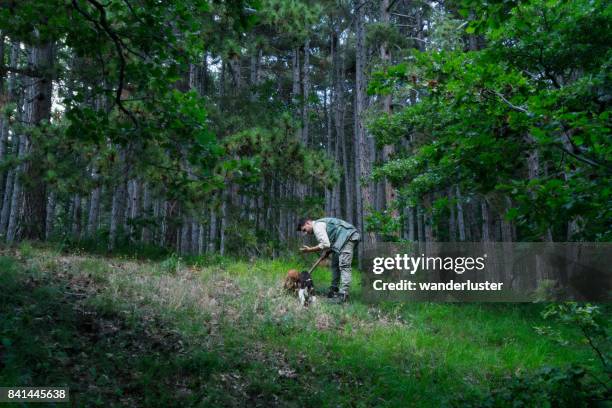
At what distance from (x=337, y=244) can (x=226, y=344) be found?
389 centimetres

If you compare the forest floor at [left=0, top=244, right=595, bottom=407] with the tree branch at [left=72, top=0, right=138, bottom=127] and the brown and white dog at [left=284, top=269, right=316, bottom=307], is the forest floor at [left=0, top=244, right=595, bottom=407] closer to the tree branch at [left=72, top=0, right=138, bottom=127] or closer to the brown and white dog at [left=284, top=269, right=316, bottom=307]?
the brown and white dog at [left=284, top=269, right=316, bottom=307]

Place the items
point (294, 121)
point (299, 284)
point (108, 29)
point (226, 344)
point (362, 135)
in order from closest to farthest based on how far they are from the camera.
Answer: point (108, 29)
point (226, 344)
point (299, 284)
point (294, 121)
point (362, 135)

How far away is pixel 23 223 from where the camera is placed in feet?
33.6

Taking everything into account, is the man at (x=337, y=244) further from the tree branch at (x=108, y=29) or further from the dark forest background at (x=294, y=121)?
the tree branch at (x=108, y=29)

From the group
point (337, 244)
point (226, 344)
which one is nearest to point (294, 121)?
point (337, 244)

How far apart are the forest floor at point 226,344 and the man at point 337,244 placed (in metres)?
0.66

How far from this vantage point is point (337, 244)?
29.9 feet

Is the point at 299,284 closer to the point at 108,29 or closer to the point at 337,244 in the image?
the point at 337,244

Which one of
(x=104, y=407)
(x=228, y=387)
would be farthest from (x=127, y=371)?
(x=228, y=387)

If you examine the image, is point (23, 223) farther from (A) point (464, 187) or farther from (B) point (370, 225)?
(A) point (464, 187)

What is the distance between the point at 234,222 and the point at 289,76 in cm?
1606

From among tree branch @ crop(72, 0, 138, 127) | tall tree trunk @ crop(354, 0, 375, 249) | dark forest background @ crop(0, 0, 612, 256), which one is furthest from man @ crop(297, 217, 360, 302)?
tree branch @ crop(72, 0, 138, 127)

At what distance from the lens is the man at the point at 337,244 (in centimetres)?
886

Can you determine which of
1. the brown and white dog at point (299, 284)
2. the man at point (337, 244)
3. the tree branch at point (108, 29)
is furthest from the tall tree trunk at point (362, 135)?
the tree branch at point (108, 29)
